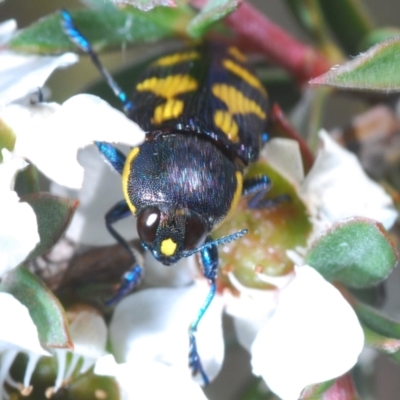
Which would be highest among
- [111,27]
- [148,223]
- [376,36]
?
[111,27]

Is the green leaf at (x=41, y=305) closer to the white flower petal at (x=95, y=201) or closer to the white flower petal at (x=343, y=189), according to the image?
the white flower petal at (x=95, y=201)

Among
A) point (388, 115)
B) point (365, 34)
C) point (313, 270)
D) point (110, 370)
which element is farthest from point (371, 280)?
point (365, 34)

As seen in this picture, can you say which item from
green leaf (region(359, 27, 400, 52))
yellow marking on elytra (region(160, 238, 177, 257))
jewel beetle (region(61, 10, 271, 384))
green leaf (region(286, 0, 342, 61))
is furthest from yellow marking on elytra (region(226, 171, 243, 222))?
green leaf (region(286, 0, 342, 61))

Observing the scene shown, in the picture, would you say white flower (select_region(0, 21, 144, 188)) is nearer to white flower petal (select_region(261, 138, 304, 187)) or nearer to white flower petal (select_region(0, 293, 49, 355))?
white flower petal (select_region(0, 293, 49, 355))

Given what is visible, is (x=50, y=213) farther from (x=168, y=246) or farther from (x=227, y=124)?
(x=227, y=124)

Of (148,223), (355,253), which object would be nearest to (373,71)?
(355,253)

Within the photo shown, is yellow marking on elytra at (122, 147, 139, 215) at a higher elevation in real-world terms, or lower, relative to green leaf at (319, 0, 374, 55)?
higher

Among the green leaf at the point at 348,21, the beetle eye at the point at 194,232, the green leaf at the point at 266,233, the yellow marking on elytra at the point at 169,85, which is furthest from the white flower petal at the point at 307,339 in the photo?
the green leaf at the point at 348,21
